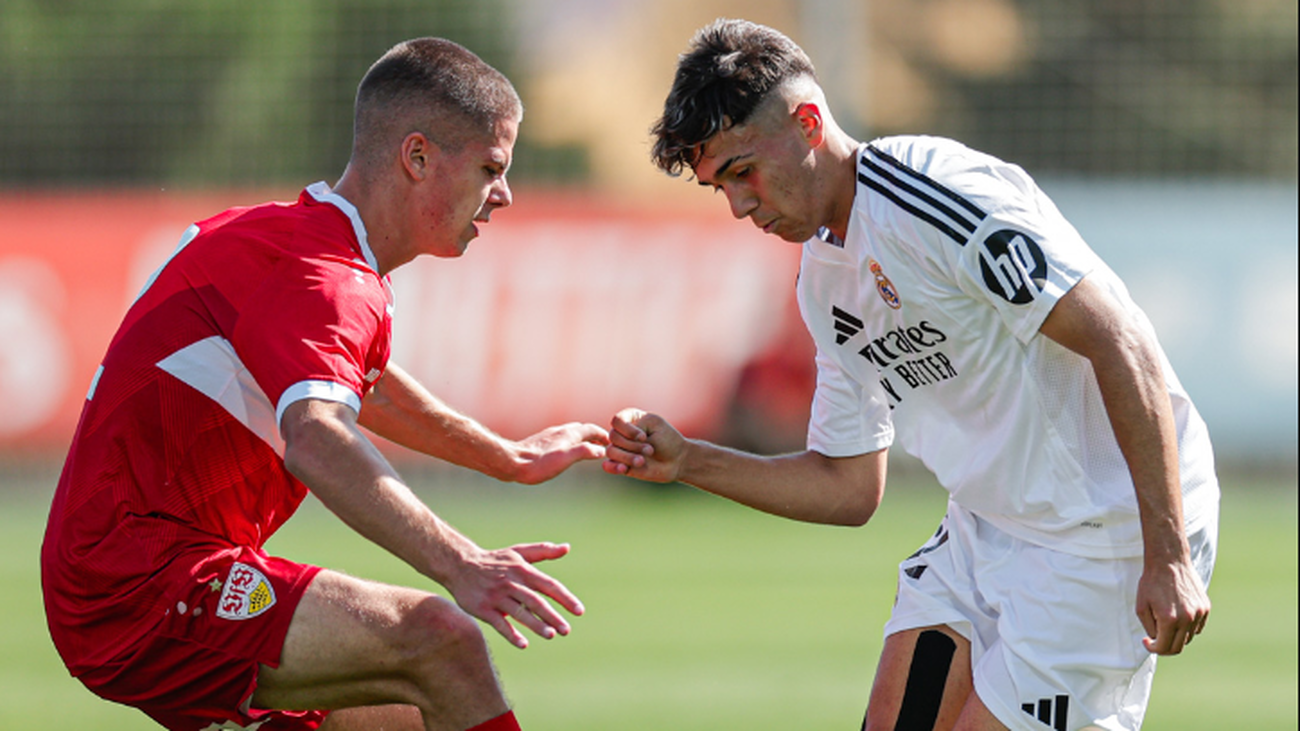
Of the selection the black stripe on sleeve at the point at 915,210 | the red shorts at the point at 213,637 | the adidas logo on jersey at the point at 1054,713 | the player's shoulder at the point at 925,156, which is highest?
the player's shoulder at the point at 925,156

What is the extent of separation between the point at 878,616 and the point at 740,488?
5.48 metres

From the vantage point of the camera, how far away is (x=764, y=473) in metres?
5.39

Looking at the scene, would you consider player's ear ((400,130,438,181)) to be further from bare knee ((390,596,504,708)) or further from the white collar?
bare knee ((390,596,504,708))

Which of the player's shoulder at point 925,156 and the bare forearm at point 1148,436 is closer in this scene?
the bare forearm at point 1148,436

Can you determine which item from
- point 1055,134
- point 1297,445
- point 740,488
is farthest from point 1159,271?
point 740,488

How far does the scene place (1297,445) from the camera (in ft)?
55.9

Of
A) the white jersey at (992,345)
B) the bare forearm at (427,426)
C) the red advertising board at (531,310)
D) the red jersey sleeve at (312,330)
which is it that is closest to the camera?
the red jersey sleeve at (312,330)

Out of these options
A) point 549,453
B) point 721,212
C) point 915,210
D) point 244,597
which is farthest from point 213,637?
point 721,212

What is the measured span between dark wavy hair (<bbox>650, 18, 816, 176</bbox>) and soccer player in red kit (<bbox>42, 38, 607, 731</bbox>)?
60 centimetres

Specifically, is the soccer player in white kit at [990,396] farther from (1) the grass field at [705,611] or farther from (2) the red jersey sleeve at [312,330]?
(1) the grass field at [705,611]

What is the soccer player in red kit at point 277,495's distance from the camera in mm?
3965

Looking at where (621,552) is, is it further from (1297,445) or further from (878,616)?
(1297,445)

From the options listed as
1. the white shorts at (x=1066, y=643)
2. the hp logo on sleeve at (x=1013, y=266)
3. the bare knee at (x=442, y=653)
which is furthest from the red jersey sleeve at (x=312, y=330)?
Answer: the white shorts at (x=1066, y=643)

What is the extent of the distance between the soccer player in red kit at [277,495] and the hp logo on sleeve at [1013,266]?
1402 mm
